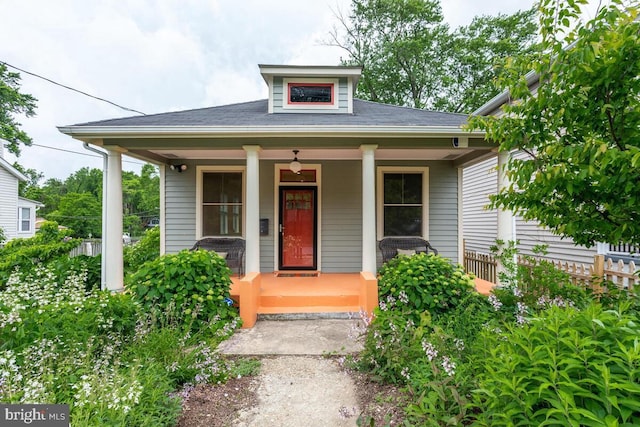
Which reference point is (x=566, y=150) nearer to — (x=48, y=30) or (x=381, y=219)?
(x=381, y=219)

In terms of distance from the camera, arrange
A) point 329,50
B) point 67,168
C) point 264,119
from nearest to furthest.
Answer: point 264,119, point 329,50, point 67,168

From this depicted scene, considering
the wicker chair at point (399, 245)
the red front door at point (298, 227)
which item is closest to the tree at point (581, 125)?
the wicker chair at point (399, 245)

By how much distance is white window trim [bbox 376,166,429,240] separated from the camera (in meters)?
6.26

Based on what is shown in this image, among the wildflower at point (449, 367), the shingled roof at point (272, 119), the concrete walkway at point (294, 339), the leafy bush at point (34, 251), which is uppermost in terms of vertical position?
the shingled roof at point (272, 119)

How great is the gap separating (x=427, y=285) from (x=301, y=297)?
6.08ft

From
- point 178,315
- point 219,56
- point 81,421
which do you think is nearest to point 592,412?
point 81,421

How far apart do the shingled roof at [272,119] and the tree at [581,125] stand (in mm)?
2167

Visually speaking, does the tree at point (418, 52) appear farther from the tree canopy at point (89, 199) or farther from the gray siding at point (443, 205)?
the tree canopy at point (89, 199)

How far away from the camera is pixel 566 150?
6.64 feet

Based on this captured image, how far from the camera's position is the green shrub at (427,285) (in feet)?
12.5

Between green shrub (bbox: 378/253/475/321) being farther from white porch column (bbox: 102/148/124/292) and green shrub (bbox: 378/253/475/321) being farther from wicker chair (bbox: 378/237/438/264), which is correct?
white porch column (bbox: 102/148/124/292)

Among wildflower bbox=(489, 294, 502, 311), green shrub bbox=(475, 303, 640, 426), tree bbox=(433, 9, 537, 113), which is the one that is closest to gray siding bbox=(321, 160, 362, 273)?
wildflower bbox=(489, 294, 502, 311)

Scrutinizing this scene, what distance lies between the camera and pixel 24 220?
15.2 meters

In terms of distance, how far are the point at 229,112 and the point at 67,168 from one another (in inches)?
1858
